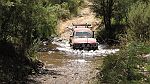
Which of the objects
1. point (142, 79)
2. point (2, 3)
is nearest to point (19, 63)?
point (2, 3)

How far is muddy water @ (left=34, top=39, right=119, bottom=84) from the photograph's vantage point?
20812 millimetres

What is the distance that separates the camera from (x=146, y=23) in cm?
2759

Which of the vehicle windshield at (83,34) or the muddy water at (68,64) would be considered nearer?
the muddy water at (68,64)

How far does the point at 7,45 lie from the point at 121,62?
8.59 meters

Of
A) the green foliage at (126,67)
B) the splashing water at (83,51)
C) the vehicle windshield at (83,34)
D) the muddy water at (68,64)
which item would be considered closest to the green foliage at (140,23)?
the muddy water at (68,64)

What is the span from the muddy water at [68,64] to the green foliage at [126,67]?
133 centimetres

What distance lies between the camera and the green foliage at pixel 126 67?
1605 cm

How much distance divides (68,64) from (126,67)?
431 inches

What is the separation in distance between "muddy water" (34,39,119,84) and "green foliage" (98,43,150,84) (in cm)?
133

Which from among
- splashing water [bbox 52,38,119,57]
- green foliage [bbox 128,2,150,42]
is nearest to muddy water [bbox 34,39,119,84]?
splashing water [bbox 52,38,119,57]

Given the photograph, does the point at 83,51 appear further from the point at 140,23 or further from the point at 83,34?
the point at 140,23

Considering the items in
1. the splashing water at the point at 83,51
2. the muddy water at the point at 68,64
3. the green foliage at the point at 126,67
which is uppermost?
the green foliage at the point at 126,67

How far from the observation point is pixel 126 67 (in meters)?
17.0

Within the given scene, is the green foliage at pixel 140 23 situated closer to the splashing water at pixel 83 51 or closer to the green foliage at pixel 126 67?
the splashing water at pixel 83 51
